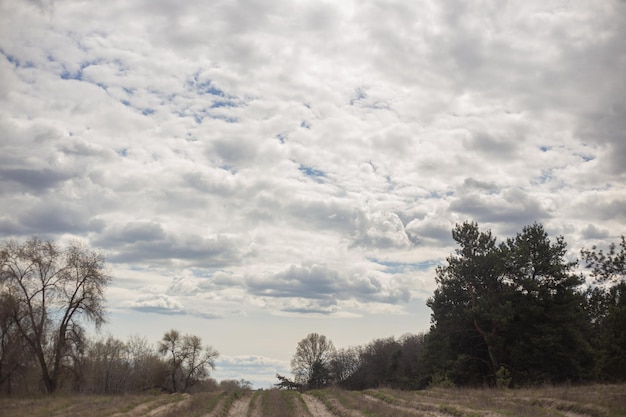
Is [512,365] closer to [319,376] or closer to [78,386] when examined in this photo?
[78,386]

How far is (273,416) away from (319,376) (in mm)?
79672

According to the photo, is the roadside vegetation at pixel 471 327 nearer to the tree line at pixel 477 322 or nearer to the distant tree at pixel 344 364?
the tree line at pixel 477 322

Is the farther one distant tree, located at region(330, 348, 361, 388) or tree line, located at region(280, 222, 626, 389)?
distant tree, located at region(330, 348, 361, 388)

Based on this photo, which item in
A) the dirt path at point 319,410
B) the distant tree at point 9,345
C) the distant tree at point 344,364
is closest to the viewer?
the dirt path at point 319,410

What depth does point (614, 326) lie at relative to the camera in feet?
133

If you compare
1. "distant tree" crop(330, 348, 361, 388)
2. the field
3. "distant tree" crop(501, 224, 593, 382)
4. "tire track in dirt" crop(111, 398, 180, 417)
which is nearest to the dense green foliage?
"distant tree" crop(501, 224, 593, 382)

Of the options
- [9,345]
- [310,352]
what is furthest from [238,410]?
[310,352]

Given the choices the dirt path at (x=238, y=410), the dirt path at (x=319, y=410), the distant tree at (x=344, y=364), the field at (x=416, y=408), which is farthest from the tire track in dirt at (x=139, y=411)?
the distant tree at (x=344, y=364)

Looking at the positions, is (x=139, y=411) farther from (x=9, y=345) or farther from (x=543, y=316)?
(x=543, y=316)

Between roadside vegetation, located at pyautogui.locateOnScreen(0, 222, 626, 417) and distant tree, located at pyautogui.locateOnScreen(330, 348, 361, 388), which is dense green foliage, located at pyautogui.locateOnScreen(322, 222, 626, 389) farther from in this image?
distant tree, located at pyautogui.locateOnScreen(330, 348, 361, 388)

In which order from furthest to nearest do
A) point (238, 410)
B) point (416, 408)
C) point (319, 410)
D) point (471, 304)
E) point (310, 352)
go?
point (310, 352) < point (471, 304) < point (238, 410) < point (319, 410) < point (416, 408)

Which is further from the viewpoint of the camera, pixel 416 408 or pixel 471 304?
pixel 471 304

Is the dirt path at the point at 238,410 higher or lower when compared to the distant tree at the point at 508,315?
lower

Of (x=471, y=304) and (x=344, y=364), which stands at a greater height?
(x=471, y=304)
